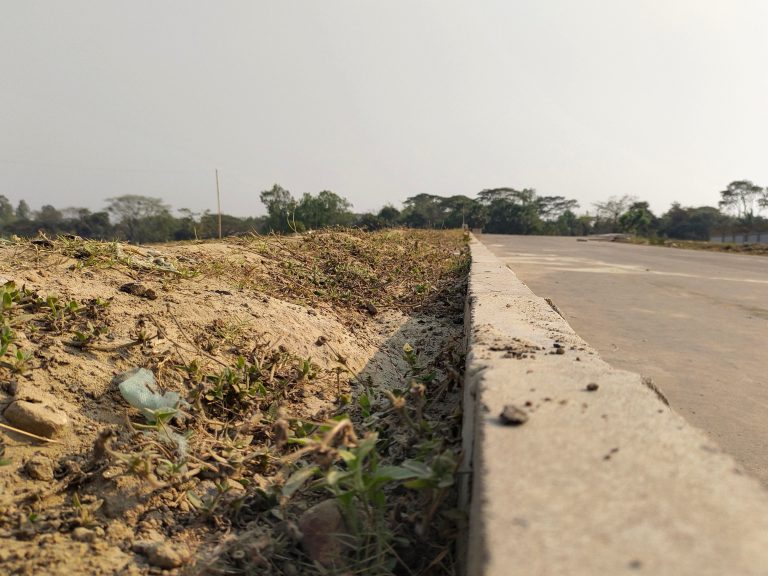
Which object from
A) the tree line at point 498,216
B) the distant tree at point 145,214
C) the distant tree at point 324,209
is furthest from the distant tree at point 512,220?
the distant tree at point 145,214

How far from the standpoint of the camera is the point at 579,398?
1077 mm

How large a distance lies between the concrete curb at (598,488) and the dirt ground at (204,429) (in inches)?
6.8

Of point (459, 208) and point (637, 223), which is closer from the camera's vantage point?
point (637, 223)

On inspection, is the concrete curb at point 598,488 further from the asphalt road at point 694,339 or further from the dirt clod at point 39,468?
the dirt clod at point 39,468

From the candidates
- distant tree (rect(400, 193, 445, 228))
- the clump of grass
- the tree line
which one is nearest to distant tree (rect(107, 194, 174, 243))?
the tree line

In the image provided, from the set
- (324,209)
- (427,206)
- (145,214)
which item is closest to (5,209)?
(145,214)

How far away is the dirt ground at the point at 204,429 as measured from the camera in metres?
1.00

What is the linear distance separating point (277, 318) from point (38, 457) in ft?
3.98

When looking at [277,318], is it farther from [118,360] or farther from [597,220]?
[597,220]

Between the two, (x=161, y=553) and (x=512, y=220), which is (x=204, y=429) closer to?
(x=161, y=553)

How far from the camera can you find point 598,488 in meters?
0.75

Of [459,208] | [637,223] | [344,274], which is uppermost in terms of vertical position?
[459,208]

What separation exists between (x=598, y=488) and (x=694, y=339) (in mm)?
2696

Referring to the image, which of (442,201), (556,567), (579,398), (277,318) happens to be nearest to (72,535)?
(556,567)
